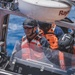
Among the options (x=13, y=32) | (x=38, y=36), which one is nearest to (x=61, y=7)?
(x=38, y=36)

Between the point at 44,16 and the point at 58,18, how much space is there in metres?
0.10

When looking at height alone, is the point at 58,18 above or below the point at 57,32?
above

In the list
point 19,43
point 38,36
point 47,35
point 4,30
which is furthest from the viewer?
point 47,35

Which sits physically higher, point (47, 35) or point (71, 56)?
point (71, 56)

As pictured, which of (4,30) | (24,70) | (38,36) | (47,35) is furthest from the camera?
(47,35)

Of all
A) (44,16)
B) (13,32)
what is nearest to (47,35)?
(44,16)

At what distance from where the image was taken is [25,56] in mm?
2111

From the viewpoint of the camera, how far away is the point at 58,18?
1.83 meters

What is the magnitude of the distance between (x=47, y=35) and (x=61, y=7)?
3.93 ft

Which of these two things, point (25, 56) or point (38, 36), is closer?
point (25, 56)

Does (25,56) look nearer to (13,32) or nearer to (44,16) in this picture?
(44,16)

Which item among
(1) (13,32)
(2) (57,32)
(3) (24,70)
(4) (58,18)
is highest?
(4) (58,18)

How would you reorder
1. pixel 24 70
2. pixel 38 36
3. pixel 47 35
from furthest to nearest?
pixel 47 35, pixel 38 36, pixel 24 70

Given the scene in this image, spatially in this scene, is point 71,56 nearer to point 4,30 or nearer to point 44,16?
point 44,16
